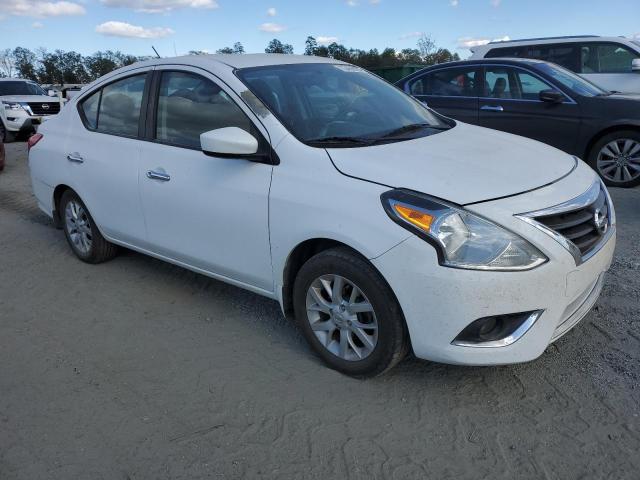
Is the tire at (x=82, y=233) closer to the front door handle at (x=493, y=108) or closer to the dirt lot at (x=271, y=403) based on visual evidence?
the dirt lot at (x=271, y=403)

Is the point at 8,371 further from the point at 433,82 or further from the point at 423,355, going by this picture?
the point at 433,82

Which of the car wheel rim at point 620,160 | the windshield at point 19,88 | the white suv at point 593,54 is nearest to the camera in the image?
the car wheel rim at point 620,160

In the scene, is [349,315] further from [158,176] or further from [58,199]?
[58,199]

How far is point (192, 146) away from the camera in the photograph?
12.3 feet

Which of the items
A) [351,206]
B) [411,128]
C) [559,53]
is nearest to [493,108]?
[559,53]

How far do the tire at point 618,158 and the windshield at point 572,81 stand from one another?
0.67 meters

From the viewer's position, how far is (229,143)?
3.16 metres

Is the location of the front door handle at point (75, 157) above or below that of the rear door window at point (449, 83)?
below

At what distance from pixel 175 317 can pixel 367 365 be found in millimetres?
1572

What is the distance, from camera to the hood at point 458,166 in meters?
2.75

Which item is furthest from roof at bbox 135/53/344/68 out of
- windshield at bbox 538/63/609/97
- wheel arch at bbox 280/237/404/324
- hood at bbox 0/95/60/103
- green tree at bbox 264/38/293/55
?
green tree at bbox 264/38/293/55

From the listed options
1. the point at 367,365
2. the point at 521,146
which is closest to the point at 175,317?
the point at 367,365

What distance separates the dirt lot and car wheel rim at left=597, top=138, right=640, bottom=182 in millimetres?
3404

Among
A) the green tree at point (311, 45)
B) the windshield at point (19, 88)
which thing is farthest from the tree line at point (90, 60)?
the windshield at point (19, 88)
